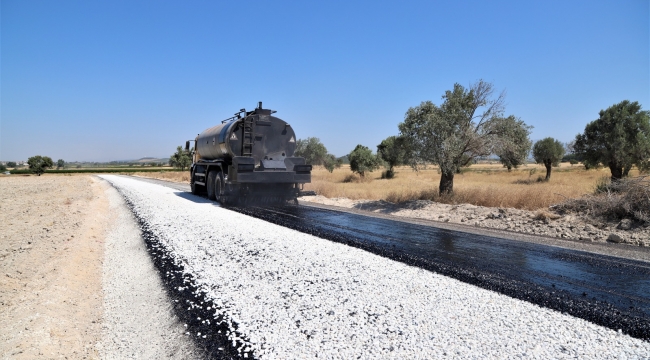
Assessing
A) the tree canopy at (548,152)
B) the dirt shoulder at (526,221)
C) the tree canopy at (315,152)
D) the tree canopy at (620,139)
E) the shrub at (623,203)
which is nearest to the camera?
the dirt shoulder at (526,221)

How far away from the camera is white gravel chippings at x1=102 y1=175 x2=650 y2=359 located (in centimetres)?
355

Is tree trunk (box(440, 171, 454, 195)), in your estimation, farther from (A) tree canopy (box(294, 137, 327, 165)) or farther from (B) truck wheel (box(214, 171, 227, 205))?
(A) tree canopy (box(294, 137, 327, 165))

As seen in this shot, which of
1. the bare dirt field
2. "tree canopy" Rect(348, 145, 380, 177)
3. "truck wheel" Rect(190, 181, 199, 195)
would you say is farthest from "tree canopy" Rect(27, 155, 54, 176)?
the bare dirt field

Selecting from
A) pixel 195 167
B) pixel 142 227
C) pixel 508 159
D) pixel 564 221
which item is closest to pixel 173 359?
pixel 142 227

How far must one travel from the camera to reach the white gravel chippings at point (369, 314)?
355 cm

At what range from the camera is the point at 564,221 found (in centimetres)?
977

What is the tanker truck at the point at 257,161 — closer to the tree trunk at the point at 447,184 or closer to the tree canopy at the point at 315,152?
the tree trunk at the point at 447,184

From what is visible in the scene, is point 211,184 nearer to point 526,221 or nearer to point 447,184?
point 447,184

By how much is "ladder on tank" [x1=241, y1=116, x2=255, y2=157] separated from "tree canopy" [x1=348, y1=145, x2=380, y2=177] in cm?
2373

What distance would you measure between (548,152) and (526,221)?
27.1 metres

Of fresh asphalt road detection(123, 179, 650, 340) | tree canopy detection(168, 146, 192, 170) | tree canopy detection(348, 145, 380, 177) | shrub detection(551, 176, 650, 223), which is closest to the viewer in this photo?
fresh asphalt road detection(123, 179, 650, 340)

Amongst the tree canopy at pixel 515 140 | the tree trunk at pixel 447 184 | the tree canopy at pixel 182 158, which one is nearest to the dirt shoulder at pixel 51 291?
the tree trunk at pixel 447 184

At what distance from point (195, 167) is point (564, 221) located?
17003 mm

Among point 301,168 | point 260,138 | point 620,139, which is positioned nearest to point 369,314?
point 301,168
